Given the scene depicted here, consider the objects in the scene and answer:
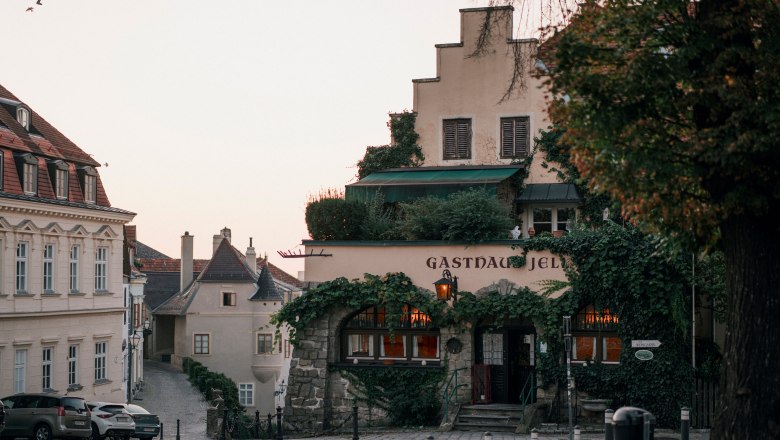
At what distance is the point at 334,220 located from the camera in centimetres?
3092

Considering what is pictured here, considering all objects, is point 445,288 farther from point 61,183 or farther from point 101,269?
point 101,269

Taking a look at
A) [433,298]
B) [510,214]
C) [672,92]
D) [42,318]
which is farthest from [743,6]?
→ [42,318]

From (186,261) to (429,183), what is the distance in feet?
176

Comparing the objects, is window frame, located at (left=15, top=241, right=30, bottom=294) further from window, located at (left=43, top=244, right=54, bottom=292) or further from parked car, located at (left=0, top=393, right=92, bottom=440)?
parked car, located at (left=0, top=393, right=92, bottom=440)

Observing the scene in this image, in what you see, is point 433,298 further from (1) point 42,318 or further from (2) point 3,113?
(2) point 3,113

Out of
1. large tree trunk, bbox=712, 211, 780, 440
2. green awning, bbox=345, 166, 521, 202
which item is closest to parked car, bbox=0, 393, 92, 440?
green awning, bbox=345, 166, 521, 202

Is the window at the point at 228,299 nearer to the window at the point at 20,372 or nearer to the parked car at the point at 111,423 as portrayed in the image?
the window at the point at 20,372

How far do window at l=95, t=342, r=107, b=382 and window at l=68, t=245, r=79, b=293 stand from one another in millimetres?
2921

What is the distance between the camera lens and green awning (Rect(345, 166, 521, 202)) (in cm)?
3206

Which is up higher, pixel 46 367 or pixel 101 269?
pixel 101 269

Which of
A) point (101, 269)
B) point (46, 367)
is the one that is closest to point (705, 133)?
point (46, 367)

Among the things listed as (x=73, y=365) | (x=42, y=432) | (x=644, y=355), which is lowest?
(x=42, y=432)

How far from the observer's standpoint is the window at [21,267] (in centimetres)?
3756

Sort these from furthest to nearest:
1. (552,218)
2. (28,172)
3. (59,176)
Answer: (59,176), (28,172), (552,218)
